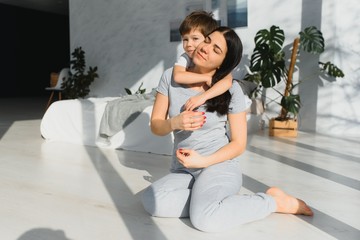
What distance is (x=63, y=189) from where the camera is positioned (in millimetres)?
2357

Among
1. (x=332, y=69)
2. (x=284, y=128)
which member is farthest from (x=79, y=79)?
(x=332, y=69)

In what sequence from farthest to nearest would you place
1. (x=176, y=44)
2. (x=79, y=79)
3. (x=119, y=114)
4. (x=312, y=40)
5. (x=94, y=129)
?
(x=79, y=79) → (x=176, y=44) → (x=312, y=40) → (x=94, y=129) → (x=119, y=114)

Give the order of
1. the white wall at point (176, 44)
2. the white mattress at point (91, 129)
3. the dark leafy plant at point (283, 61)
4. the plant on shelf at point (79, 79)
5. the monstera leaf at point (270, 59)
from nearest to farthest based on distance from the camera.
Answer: the white mattress at point (91, 129) → the dark leafy plant at point (283, 61) → the monstera leaf at point (270, 59) → the white wall at point (176, 44) → the plant on shelf at point (79, 79)

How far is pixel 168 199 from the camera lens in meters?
1.83

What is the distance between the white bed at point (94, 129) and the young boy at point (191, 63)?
1.58 meters

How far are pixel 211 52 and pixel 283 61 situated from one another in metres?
3.19

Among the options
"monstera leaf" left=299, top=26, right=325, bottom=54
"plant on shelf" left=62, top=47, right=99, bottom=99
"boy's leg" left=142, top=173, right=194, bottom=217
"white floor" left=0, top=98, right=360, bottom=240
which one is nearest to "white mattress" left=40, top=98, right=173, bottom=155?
"white floor" left=0, top=98, right=360, bottom=240

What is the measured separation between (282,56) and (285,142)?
4.38 feet

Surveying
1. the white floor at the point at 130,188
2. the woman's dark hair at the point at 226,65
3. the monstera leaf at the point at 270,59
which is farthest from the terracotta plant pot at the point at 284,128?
the woman's dark hair at the point at 226,65

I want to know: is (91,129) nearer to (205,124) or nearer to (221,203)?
(205,124)

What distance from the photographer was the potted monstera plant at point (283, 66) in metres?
4.47

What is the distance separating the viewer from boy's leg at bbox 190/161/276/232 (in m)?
1.65

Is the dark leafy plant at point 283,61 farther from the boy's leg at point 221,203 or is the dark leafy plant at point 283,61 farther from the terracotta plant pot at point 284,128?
the boy's leg at point 221,203

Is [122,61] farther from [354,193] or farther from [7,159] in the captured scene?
[354,193]
